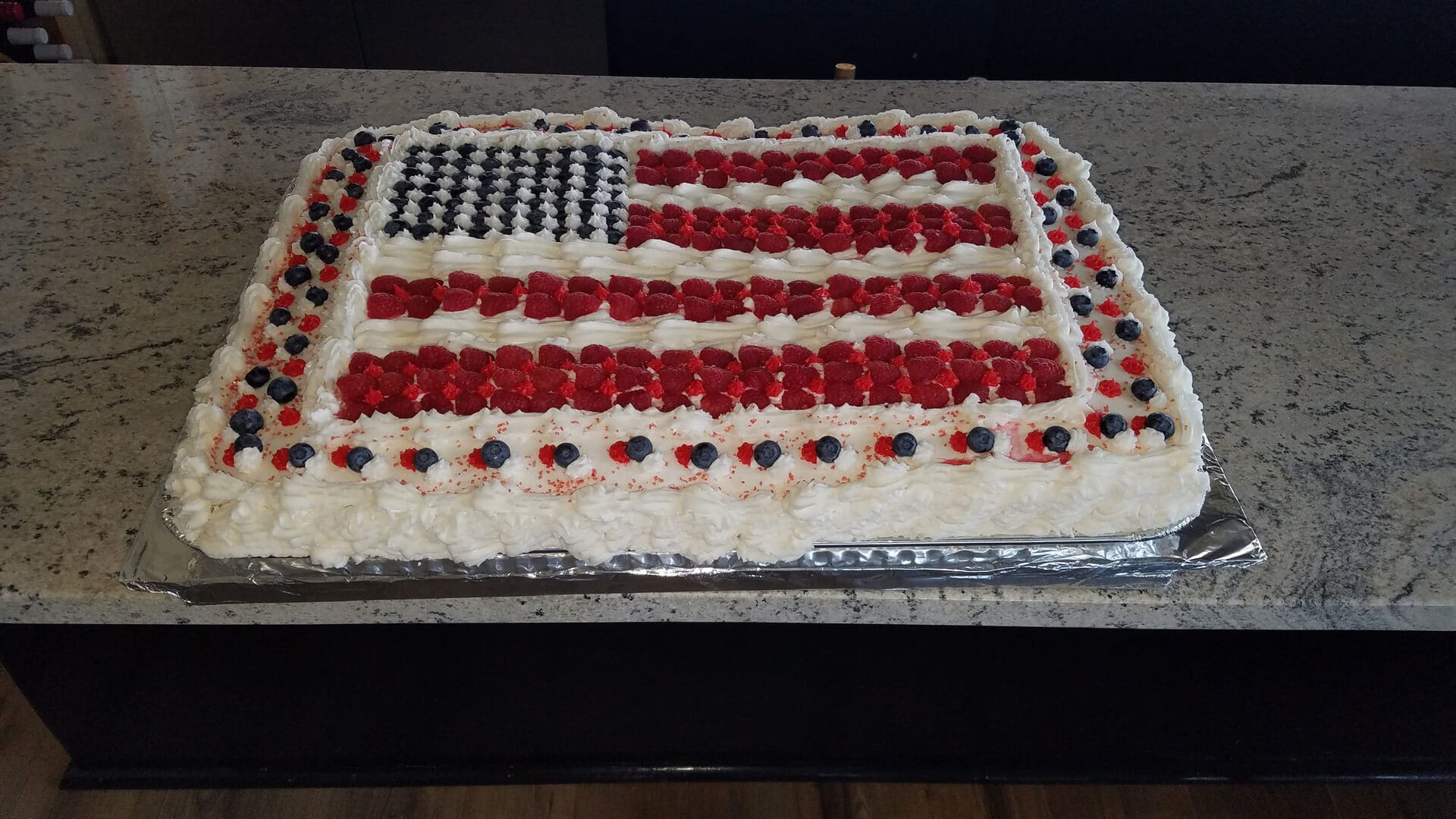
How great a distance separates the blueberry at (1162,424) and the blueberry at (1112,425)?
0.04 meters

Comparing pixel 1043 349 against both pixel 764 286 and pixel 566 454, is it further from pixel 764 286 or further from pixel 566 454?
pixel 566 454

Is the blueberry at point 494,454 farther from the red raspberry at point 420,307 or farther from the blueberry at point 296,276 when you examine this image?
the blueberry at point 296,276

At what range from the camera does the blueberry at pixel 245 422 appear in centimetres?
142

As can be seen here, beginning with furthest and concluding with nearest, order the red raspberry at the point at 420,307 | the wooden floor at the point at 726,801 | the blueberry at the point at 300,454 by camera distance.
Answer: the wooden floor at the point at 726,801 < the red raspberry at the point at 420,307 < the blueberry at the point at 300,454

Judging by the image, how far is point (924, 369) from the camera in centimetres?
146

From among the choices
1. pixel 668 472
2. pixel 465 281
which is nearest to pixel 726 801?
pixel 668 472

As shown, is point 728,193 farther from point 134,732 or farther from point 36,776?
point 36,776

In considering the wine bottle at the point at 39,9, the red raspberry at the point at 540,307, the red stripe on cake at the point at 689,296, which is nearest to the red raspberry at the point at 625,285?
the red stripe on cake at the point at 689,296

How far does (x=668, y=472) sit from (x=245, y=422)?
2.06ft

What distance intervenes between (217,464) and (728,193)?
38.9 inches

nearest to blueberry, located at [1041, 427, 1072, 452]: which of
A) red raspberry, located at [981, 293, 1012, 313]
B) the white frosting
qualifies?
the white frosting

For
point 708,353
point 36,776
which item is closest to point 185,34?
point 36,776

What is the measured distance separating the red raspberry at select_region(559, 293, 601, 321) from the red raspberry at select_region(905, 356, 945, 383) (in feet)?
1.70

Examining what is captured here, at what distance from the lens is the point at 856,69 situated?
355cm
